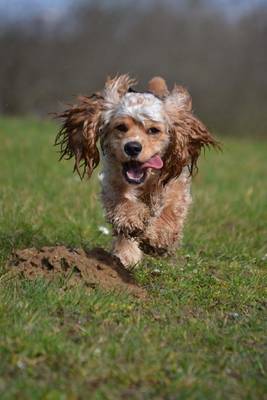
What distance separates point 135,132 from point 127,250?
853 mm

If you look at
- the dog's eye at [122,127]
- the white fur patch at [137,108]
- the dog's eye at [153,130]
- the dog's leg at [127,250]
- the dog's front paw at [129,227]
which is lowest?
the dog's leg at [127,250]

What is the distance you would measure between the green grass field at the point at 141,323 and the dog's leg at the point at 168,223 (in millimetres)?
137

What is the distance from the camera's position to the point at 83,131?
5.66 meters

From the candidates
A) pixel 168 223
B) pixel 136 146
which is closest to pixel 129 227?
pixel 168 223

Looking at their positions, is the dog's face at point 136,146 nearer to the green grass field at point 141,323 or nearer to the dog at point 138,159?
the dog at point 138,159

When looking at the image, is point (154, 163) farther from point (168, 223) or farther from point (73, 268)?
point (73, 268)

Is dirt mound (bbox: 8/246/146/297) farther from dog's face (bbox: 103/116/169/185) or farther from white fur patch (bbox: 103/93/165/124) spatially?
white fur patch (bbox: 103/93/165/124)

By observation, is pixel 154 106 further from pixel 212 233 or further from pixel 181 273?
pixel 212 233

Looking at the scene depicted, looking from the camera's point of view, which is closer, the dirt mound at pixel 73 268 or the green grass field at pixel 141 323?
the green grass field at pixel 141 323

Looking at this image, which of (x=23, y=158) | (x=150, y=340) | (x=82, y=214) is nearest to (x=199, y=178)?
(x=23, y=158)

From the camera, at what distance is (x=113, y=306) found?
14.3 feet

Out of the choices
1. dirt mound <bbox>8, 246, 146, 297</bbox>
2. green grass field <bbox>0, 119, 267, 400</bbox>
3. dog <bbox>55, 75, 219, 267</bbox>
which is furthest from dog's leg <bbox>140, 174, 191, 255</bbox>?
dirt mound <bbox>8, 246, 146, 297</bbox>

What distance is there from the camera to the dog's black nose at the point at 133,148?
5293mm

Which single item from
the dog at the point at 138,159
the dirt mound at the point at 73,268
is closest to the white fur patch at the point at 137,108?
the dog at the point at 138,159
